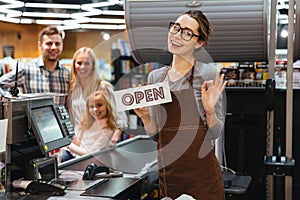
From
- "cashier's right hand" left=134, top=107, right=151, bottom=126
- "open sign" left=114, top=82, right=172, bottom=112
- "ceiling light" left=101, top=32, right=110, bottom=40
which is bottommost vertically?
"cashier's right hand" left=134, top=107, right=151, bottom=126

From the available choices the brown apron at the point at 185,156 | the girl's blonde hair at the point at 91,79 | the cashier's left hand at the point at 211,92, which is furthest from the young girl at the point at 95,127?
the cashier's left hand at the point at 211,92

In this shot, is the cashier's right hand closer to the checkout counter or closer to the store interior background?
the checkout counter

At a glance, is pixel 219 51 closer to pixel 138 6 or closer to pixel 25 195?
pixel 138 6

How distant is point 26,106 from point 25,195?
0.41 m

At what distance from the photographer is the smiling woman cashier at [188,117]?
73.9 inches

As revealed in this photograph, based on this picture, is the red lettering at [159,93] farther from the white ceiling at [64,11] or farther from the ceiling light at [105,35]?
the ceiling light at [105,35]

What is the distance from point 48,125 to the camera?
2164mm

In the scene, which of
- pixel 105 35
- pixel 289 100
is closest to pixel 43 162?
pixel 289 100

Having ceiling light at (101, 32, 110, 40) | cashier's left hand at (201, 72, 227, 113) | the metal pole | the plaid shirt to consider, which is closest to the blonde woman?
the plaid shirt

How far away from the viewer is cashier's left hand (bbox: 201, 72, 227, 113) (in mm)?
1807

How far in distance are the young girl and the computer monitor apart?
33.5 inches

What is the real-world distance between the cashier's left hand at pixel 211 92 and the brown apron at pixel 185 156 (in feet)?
0.24

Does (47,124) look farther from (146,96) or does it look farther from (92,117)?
(92,117)

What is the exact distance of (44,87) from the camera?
11.8 feet
